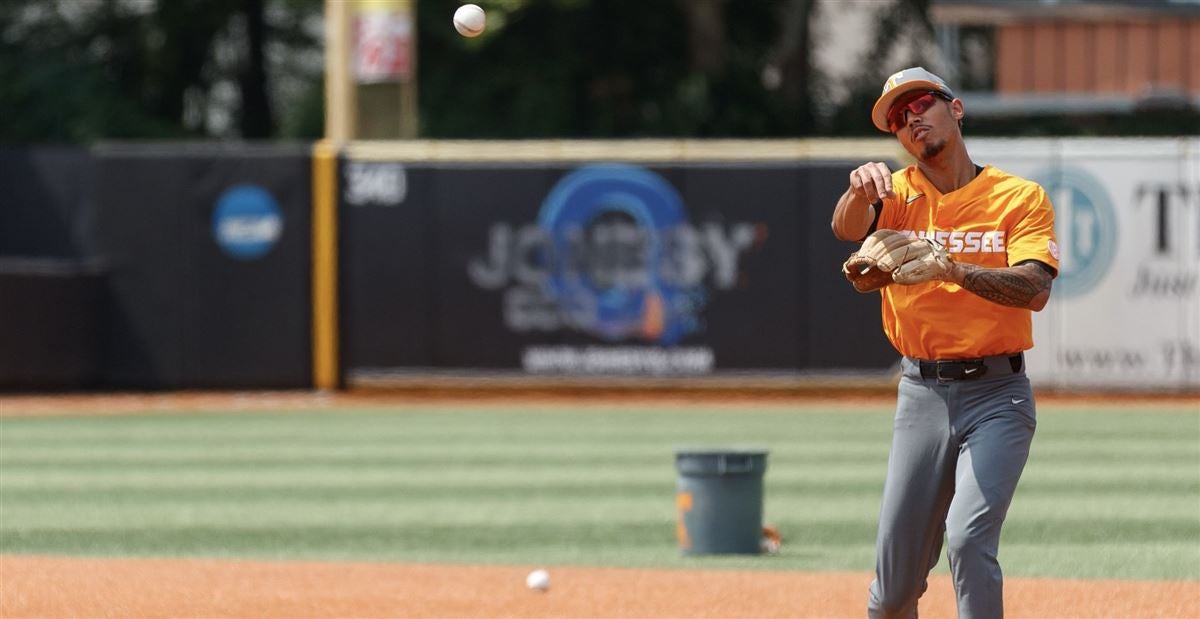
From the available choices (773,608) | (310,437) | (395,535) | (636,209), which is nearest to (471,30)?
(773,608)

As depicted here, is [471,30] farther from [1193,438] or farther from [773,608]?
[1193,438]

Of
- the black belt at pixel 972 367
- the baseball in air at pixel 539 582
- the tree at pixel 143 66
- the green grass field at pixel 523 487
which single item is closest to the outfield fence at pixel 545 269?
the green grass field at pixel 523 487

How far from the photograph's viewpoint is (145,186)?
2175 cm

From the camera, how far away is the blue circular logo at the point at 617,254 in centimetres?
2106

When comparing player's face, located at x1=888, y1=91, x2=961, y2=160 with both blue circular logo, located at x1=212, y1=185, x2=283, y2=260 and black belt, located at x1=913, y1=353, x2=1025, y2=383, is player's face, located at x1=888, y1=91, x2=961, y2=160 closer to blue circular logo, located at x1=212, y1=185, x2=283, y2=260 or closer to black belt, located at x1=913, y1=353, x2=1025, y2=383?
black belt, located at x1=913, y1=353, x2=1025, y2=383

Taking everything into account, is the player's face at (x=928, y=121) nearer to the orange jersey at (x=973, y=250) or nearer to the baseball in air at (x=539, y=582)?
the orange jersey at (x=973, y=250)

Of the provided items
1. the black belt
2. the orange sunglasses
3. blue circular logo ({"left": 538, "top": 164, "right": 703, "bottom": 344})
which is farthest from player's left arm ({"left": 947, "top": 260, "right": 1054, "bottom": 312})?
blue circular logo ({"left": 538, "top": 164, "right": 703, "bottom": 344})

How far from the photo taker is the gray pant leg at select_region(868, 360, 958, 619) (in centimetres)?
602

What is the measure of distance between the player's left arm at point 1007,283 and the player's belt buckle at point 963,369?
0.25 meters

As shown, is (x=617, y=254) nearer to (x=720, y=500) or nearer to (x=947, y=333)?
(x=720, y=500)

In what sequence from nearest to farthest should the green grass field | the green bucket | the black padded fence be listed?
the green bucket
the green grass field
the black padded fence

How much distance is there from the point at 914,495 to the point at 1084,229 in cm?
1506

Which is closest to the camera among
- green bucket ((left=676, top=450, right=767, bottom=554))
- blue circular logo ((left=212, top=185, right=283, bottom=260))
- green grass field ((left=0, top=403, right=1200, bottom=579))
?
green bucket ((left=676, top=450, right=767, bottom=554))

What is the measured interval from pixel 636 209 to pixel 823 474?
7881 mm
